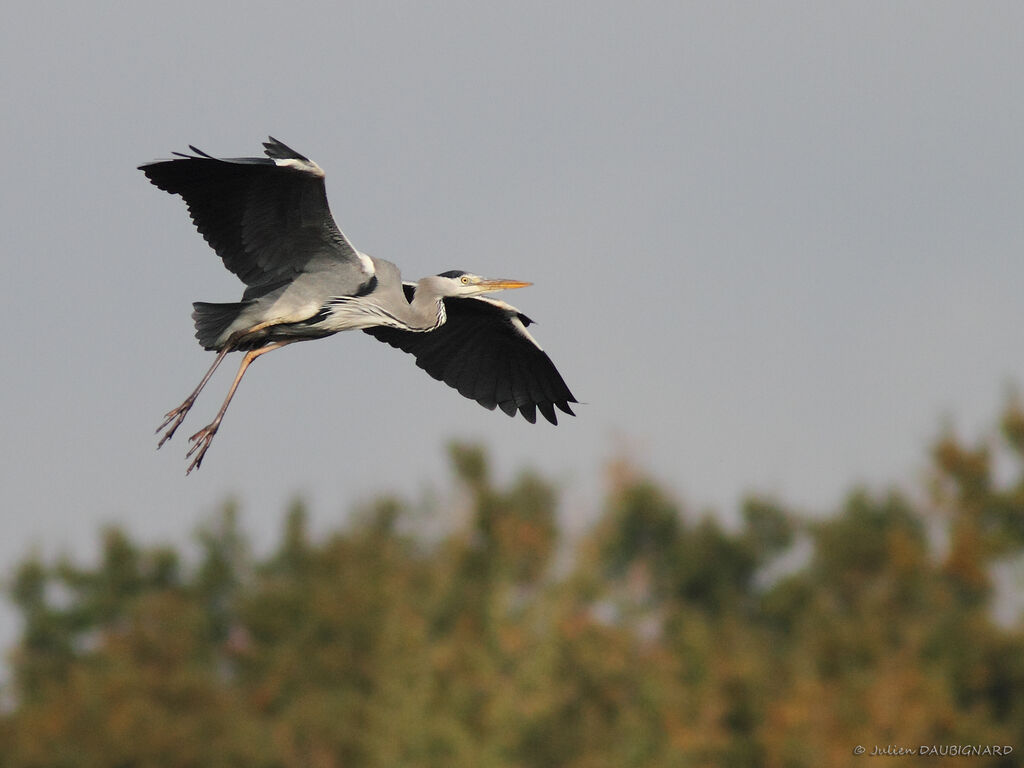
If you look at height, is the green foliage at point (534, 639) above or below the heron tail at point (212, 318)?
below

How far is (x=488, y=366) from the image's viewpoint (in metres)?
12.1

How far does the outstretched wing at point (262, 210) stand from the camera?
9352mm

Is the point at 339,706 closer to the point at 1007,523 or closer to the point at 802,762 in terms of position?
the point at 802,762

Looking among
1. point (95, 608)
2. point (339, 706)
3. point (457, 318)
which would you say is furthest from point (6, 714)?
point (457, 318)

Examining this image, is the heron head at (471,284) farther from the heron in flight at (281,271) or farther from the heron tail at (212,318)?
the heron tail at (212,318)

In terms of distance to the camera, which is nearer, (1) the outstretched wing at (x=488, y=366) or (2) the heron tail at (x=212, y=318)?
(2) the heron tail at (x=212, y=318)

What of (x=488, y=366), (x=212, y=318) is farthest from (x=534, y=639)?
(x=212, y=318)

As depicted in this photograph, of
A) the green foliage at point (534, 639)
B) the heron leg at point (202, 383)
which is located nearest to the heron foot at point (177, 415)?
the heron leg at point (202, 383)

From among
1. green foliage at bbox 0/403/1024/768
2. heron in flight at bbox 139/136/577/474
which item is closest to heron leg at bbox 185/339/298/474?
heron in flight at bbox 139/136/577/474

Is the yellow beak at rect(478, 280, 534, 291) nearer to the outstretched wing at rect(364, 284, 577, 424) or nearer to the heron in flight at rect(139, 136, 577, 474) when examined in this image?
the heron in flight at rect(139, 136, 577, 474)

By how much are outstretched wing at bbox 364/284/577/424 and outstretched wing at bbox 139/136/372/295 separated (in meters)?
1.91

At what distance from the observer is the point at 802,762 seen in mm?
26156

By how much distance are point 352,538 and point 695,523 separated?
838cm

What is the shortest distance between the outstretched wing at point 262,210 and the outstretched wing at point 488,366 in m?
1.91
